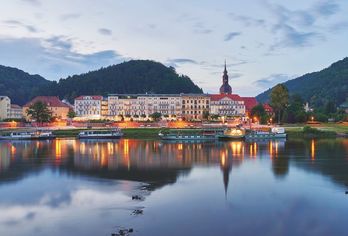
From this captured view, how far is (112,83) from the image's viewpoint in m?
153

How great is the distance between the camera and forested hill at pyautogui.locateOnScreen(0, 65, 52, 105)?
151 metres

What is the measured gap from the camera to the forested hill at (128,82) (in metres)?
147

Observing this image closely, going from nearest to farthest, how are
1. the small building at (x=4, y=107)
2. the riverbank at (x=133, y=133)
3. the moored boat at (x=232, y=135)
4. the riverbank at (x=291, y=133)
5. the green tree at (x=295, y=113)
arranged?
1. the moored boat at (x=232, y=135)
2. the riverbank at (x=291, y=133)
3. the riverbank at (x=133, y=133)
4. the green tree at (x=295, y=113)
5. the small building at (x=4, y=107)

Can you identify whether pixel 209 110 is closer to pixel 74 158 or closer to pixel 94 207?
pixel 74 158

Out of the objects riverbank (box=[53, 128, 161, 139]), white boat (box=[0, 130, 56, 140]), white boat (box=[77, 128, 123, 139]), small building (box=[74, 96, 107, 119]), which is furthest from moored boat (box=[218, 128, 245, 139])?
small building (box=[74, 96, 107, 119])

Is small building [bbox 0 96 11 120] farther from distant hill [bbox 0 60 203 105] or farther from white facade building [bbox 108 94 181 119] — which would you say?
white facade building [bbox 108 94 181 119]

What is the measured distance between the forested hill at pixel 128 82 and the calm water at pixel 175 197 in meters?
113

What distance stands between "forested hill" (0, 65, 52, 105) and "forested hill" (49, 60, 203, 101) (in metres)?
12.4

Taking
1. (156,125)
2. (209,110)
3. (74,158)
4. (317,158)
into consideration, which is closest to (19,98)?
(209,110)

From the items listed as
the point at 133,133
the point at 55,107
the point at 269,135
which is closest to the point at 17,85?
the point at 55,107

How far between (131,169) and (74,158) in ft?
31.5

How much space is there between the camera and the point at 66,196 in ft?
70.7

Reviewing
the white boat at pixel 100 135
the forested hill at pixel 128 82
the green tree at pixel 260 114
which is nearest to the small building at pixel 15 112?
the forested hill at pixel 128 82

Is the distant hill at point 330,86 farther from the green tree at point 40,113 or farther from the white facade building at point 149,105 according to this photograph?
the green tree at point 40,113
